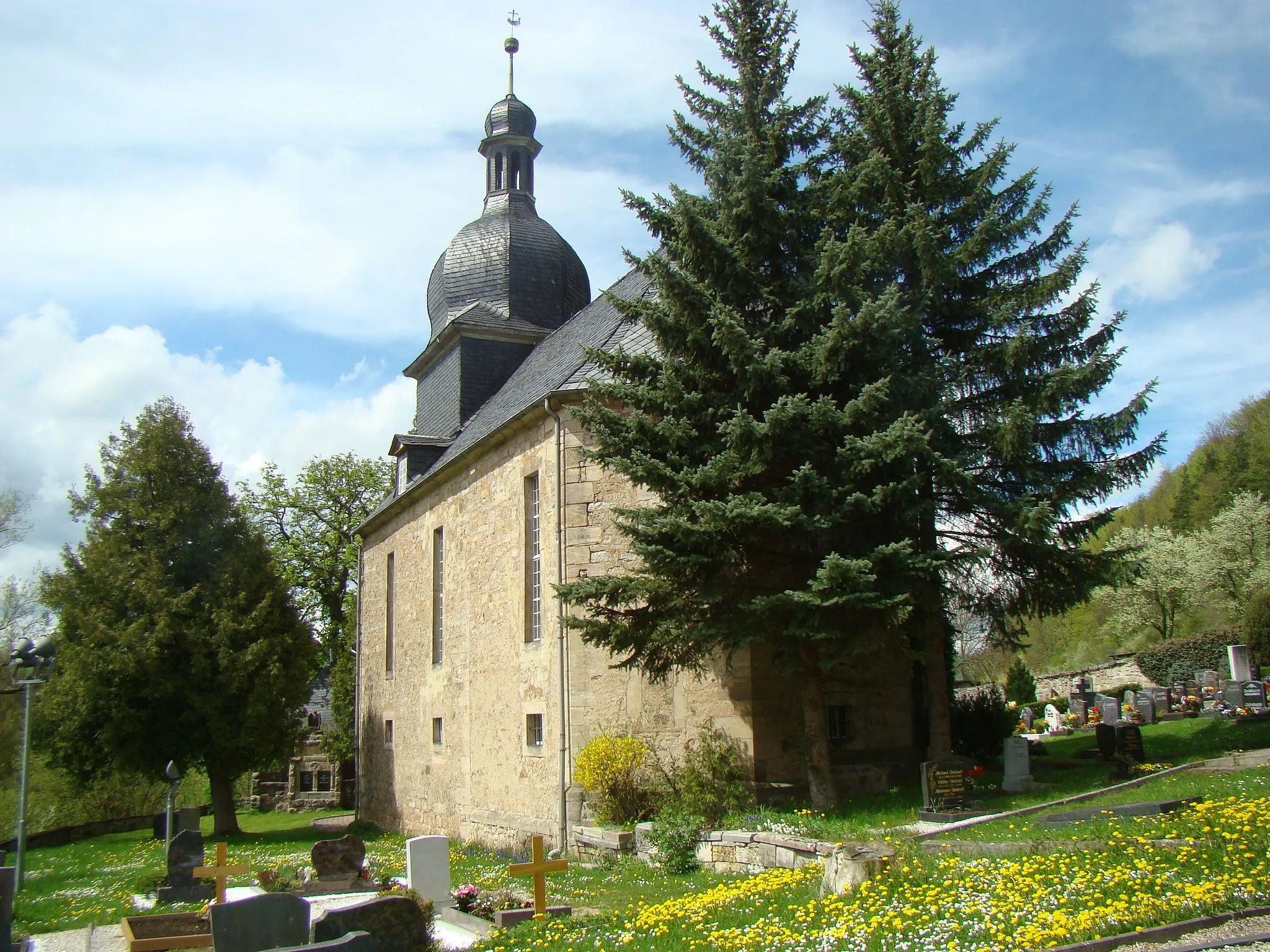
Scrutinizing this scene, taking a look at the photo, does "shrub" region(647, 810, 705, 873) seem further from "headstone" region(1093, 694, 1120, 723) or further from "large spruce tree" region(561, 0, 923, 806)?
"headstone" region(1093, 694, 1120, 723)

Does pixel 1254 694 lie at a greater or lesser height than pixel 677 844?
greater

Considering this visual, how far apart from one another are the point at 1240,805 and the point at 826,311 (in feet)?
22.7

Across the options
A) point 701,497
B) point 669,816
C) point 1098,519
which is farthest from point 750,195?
point 669,816

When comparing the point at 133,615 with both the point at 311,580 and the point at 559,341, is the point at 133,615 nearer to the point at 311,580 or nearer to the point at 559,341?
the point at 559,341

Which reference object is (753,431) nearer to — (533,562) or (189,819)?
(533,562)

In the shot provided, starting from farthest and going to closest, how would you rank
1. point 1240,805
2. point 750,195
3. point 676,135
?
point 676,135, point 750,195, point 1240,805

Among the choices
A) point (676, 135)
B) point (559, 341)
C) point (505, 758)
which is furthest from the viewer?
point (559, 341)

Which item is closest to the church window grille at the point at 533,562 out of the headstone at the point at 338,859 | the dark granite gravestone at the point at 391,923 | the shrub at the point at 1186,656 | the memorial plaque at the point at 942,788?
the headstone at the point at 338,859

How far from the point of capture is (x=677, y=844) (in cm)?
1113

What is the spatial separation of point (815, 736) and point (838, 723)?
2.29 m

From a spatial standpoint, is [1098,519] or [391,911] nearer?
[391,911]

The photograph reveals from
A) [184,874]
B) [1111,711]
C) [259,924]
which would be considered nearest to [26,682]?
[184,874]

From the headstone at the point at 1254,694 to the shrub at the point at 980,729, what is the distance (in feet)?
17.7

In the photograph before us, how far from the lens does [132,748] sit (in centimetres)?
2184
